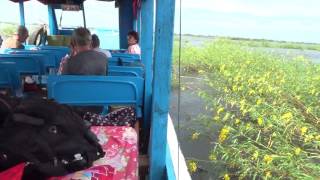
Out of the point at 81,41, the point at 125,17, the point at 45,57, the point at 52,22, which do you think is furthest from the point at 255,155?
the point at 52,22

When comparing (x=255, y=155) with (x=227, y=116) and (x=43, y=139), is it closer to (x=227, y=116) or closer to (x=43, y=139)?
(x=227, y=116)

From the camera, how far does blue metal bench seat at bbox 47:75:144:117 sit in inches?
118

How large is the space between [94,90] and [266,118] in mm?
2779

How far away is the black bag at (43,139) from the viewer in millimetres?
1300

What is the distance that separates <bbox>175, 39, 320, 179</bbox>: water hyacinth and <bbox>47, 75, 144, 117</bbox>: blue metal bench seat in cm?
165

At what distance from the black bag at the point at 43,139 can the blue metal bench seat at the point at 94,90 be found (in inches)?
56.6

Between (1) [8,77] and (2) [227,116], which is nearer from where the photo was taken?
(1) [8,77]

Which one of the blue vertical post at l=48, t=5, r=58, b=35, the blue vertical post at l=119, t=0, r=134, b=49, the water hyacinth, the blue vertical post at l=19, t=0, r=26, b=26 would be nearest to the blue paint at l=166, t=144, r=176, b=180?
the water hyacinth

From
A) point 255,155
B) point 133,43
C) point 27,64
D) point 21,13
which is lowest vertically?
point 255,155

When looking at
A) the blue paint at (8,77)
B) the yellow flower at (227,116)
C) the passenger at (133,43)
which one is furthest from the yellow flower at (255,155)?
the passenger at (133,43)

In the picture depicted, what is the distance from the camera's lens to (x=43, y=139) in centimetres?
135

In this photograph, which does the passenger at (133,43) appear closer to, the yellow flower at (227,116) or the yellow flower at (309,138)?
the yellow flower at (227,116)

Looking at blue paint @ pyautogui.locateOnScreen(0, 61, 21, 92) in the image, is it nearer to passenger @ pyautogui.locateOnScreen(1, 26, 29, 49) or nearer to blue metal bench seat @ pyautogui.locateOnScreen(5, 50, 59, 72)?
blue metal bench seat @ pyautogui.locateOnScreen(5, 50, 59, 72)

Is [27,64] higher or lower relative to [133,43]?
lower
